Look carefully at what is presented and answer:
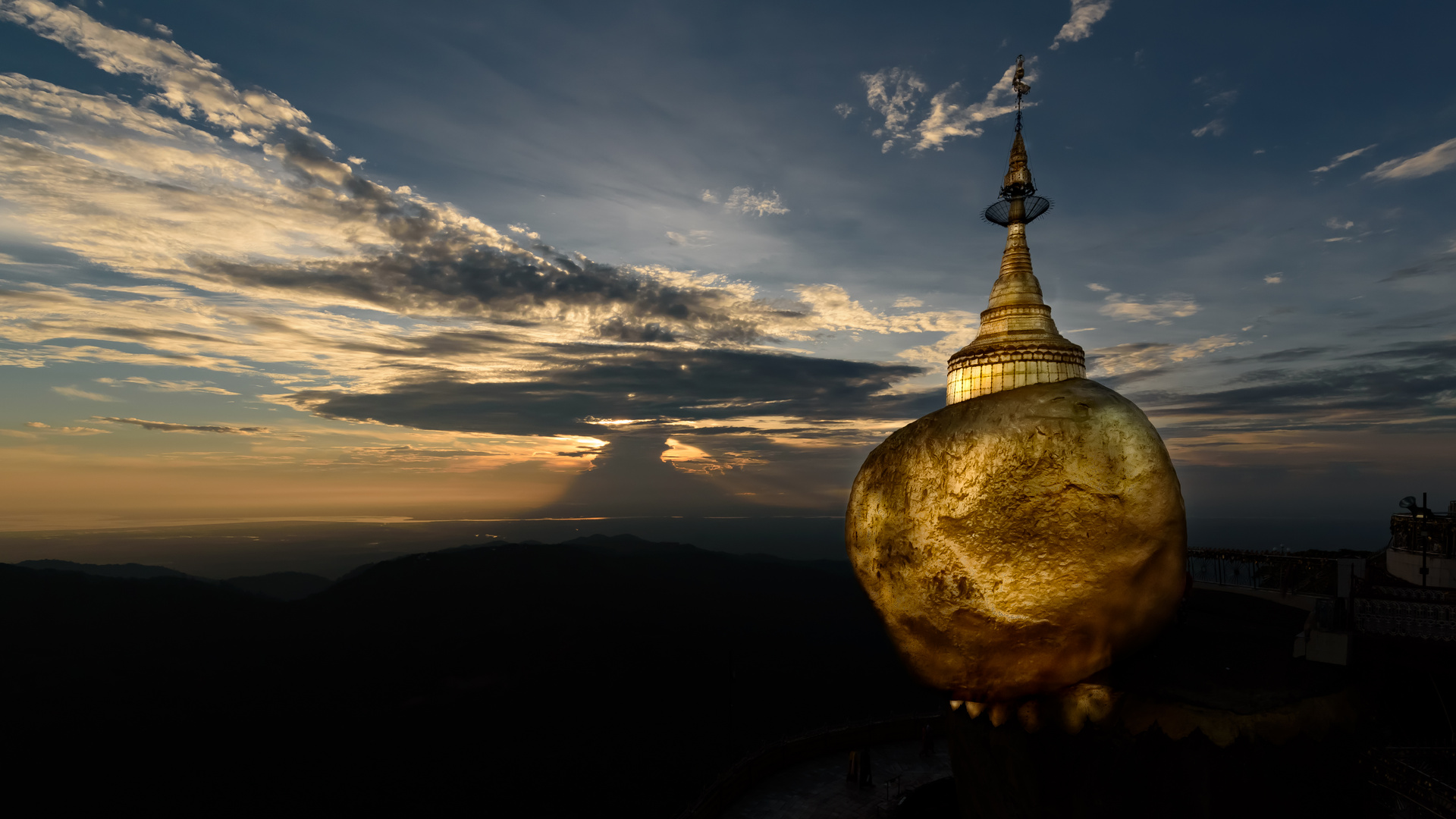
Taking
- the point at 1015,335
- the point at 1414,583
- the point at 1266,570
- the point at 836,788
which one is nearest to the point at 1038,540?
the point at 1015,335

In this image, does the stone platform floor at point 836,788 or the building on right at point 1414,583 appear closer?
the building on right at point 1414,583

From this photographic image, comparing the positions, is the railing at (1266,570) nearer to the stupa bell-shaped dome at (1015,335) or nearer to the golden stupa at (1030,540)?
the stupa bell-shaped dome at (1015,335)

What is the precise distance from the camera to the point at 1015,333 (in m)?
23.3

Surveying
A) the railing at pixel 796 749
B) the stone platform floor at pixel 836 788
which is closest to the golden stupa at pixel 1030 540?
the stone platform floor at pixel 836 788

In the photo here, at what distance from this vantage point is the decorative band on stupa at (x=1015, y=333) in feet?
73.8

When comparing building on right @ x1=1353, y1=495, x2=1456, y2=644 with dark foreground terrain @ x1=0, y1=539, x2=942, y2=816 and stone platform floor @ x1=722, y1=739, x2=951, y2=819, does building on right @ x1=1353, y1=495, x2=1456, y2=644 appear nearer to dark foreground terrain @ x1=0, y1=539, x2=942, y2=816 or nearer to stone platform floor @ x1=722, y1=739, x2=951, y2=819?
stone platform floor @ x1=722, y1=739, x2=951, y2=819

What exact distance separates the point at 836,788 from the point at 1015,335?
20.2m

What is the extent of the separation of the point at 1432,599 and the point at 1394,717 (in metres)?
4.85

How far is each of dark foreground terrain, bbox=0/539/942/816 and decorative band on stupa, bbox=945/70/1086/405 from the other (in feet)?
121

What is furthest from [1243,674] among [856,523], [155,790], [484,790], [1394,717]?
[155,790]

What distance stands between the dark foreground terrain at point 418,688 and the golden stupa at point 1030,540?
42.0m

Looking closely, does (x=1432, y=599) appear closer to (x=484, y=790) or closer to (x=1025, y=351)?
(x=1025, y=351)

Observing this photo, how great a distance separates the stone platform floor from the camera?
25.4 m

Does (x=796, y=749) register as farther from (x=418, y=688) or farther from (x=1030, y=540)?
(x=418, y=688)
